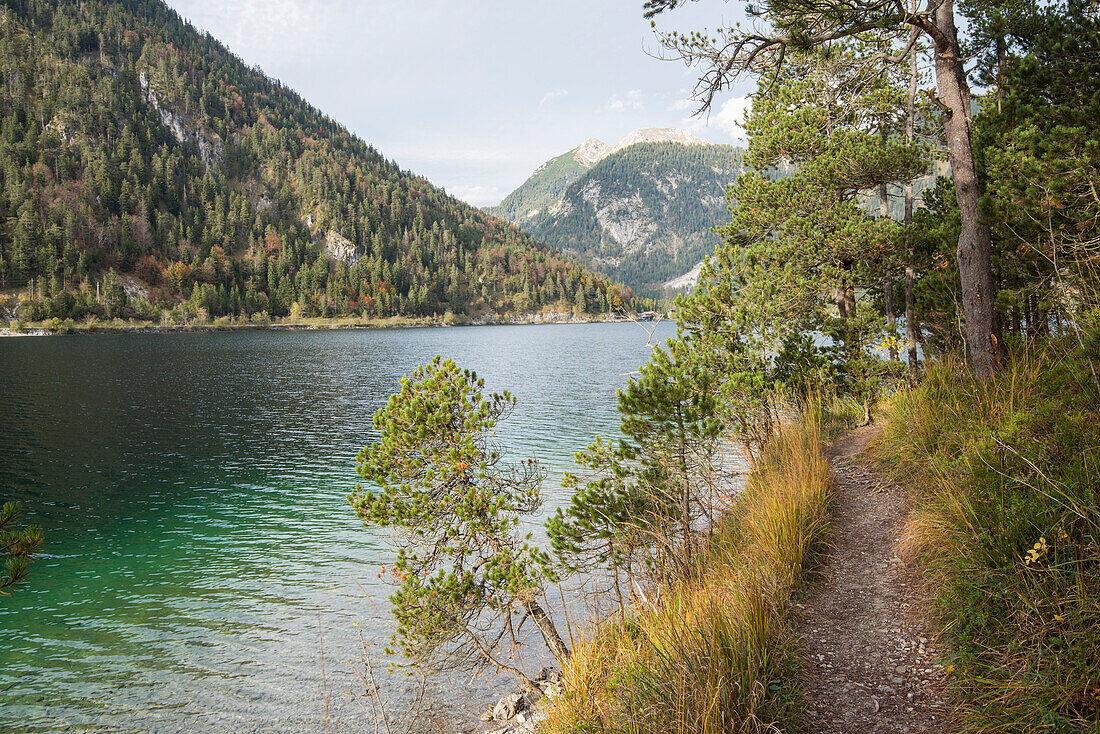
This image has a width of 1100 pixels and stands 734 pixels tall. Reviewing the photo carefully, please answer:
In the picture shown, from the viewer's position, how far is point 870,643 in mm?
3676

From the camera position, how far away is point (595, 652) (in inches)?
154

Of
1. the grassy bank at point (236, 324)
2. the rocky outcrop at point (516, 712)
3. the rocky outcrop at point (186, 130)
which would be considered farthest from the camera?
the rocky outcrop at point (186, 130)

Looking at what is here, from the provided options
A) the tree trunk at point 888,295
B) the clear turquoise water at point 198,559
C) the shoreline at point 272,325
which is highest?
the shoreline at point 272,325

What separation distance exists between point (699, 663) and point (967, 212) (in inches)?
274

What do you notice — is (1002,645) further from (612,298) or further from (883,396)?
(883,396)

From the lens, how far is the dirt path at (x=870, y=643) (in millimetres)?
2975

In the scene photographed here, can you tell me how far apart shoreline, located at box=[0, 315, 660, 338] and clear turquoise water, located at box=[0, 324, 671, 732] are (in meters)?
50.0

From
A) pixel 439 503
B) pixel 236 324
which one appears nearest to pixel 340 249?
pixel 236 324

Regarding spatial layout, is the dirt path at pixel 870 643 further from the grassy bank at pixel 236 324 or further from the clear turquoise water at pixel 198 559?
the grassy bank at pixel 236 324

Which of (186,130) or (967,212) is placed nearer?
(967,212)

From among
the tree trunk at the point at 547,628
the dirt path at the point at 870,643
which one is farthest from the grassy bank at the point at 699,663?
the tree trunk at the point at 547,628

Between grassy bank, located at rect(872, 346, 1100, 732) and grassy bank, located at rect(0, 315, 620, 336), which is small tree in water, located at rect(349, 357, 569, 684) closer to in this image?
grassy bank, located at rect(872, 346, 1100, 732)

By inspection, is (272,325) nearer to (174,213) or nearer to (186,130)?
(174,213)

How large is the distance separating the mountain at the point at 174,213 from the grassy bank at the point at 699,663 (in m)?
128
